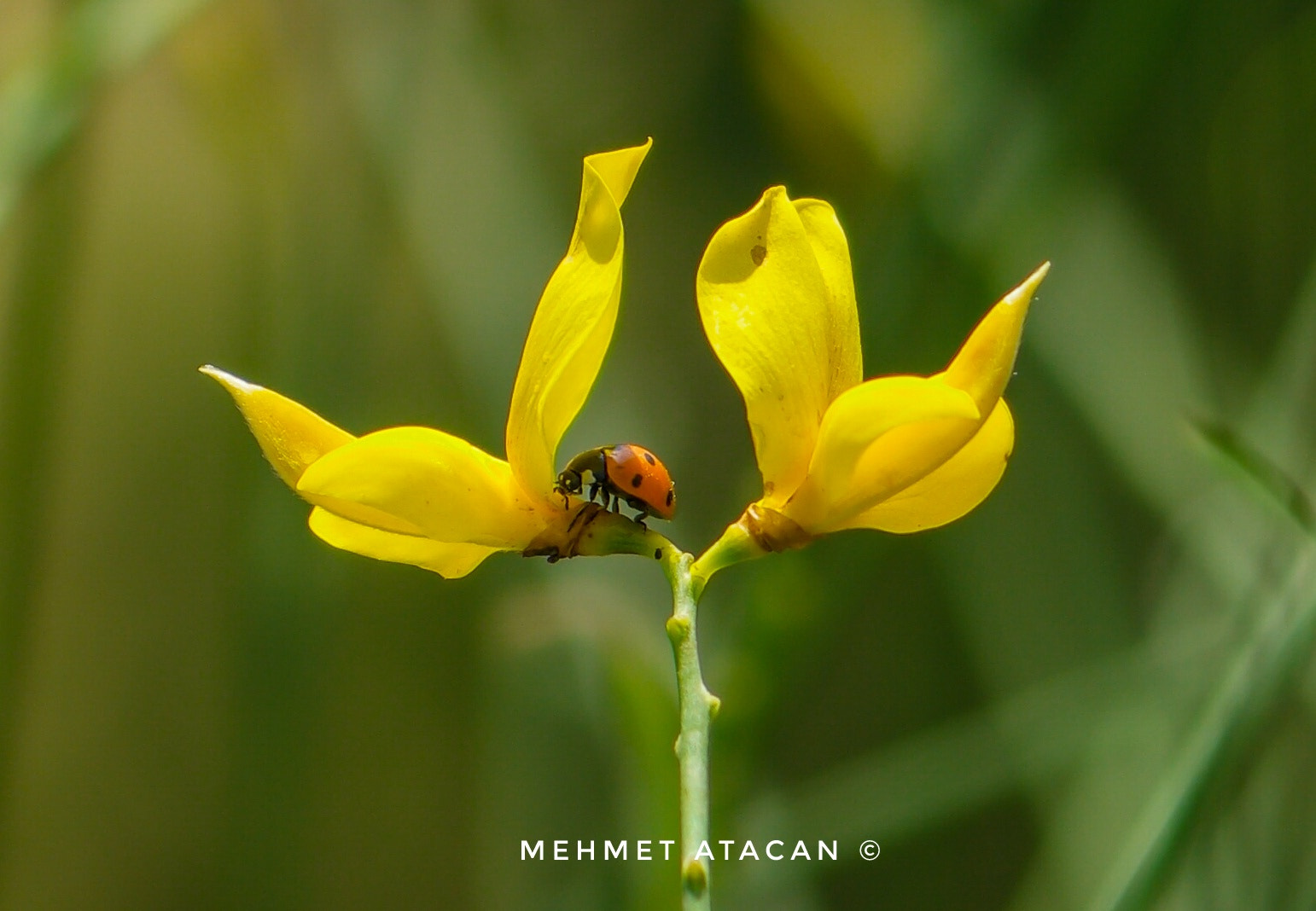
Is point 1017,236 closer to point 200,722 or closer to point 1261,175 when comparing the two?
point 1261,175

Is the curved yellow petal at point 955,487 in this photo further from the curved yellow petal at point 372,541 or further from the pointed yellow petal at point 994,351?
the curved yellow petal at point 372,541

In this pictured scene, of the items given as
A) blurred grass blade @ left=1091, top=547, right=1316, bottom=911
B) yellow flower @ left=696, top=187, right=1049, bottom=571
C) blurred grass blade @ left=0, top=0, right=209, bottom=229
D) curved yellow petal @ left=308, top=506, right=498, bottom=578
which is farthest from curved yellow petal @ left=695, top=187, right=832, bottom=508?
blurred grass blade @ left=0, top=0, right=209, bottom=229

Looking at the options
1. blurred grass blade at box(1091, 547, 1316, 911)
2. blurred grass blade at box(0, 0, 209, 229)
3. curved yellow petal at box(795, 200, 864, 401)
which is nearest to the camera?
curved yellow petal at box(795, 200, 864, 401)

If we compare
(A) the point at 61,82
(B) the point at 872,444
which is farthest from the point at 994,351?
(A) the point at 61,82

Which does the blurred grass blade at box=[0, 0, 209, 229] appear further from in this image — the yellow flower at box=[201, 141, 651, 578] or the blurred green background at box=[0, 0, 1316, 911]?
the yellow flower at box=[201, 141, 651, 578]

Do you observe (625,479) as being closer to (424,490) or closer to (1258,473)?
(424,490)

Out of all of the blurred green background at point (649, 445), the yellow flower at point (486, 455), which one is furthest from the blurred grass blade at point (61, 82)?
the yellow flower at point (486, 455)

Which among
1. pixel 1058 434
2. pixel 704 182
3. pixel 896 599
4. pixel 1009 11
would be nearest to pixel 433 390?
pixel 704 182
